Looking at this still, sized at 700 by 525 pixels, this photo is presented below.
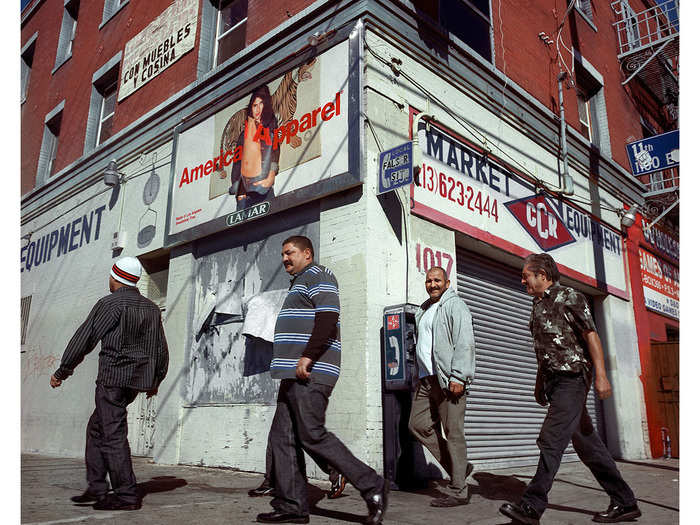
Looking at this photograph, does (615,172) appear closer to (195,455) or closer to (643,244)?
(643,244)

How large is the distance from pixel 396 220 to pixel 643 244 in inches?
362

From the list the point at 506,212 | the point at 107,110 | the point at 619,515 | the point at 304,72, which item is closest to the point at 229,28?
the point at 304,72

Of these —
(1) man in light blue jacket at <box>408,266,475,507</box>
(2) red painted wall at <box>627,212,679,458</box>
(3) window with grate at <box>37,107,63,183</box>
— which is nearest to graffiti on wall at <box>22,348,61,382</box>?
(3) window with grate at <box>37,107,63,183</box>

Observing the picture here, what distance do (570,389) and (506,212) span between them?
512cm

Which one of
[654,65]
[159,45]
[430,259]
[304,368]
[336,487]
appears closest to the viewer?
[304,368]

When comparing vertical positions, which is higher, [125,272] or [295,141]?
[295,141]

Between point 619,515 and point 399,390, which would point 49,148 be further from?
point 619,515

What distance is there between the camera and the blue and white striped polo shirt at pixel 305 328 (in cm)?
379

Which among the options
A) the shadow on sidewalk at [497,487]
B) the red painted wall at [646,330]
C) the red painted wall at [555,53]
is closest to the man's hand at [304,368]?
the shadow on sidewalk at [497,487]

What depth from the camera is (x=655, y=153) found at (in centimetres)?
1160

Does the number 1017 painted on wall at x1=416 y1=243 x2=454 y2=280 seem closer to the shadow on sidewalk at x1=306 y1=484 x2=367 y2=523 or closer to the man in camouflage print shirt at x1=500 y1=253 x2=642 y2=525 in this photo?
the man in camouflage print shirt at x1=500 y1=253 x2=642 y2=525

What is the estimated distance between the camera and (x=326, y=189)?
660cm

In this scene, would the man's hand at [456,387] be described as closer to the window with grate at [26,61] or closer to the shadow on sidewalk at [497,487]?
the shadow on sidewalk at [497,487]

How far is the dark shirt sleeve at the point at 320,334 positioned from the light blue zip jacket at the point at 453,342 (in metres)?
1.52
